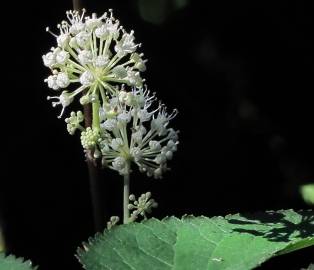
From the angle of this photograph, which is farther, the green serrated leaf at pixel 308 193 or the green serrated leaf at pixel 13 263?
the green serrated leaf at pixel 308 193

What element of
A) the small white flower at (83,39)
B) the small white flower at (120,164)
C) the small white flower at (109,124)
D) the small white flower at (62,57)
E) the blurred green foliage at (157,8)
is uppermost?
the blurred green foliage at (157,8)

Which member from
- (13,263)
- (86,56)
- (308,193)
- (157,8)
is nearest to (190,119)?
(157,8)

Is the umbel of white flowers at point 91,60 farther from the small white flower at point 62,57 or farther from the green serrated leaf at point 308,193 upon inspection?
the green serrated leaf at point 308,193

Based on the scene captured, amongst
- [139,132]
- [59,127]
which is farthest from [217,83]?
[139,132]

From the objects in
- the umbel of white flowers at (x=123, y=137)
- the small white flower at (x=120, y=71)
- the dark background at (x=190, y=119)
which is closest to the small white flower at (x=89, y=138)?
the umbel of white flowers at (x=123, y=137)

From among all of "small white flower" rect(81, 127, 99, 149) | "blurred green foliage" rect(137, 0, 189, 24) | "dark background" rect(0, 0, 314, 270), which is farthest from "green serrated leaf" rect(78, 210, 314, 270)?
"blurred green foliage" rect(137, 0, 189, 24)

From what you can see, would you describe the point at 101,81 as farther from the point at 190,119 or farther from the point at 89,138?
the point at 190,119
